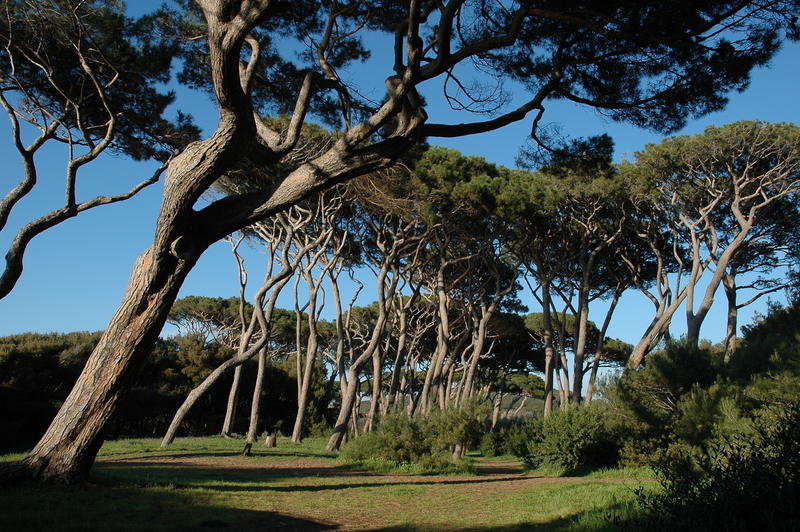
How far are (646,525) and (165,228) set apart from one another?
4434 millimetres

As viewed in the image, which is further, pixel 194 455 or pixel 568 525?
pixel 194 455

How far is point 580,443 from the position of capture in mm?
11000

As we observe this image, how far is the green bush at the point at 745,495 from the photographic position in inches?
113

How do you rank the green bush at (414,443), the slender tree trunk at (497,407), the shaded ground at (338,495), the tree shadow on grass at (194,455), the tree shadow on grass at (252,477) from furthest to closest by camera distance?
1. the slender tree trunk at (497,407)
2. the green bush at (414,443)
3. the tree shadow on grass at (194,455)
4. the tree shadow on grass at (252,477)
5. the shaded ground at (338,495)

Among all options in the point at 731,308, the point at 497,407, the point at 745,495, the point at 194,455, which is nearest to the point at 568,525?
the point at 745,495

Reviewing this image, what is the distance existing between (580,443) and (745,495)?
8376mm

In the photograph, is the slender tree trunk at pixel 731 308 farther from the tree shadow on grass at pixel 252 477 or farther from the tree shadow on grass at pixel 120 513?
the tree shadow on grass at pixel 120 513

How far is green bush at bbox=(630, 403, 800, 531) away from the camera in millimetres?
2865

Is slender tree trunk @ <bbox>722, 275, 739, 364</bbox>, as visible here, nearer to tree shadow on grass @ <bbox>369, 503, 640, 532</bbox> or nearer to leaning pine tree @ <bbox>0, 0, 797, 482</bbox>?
leaning pine tree @ <bbox>0, 0, 797, 482</bbox>

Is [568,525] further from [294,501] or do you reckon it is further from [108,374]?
[108,374]

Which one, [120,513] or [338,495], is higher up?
[120,513]

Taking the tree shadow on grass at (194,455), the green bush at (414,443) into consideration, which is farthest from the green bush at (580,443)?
the tree shadow on grass at (194,455)

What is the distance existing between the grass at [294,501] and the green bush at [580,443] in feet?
4.03

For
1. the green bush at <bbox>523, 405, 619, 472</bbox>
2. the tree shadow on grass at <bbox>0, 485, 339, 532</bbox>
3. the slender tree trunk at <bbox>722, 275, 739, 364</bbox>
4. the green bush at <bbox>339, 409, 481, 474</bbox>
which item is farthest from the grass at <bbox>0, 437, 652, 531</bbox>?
the slender tree trunk at <bbox>722, 275, 739, 364</bbox>
